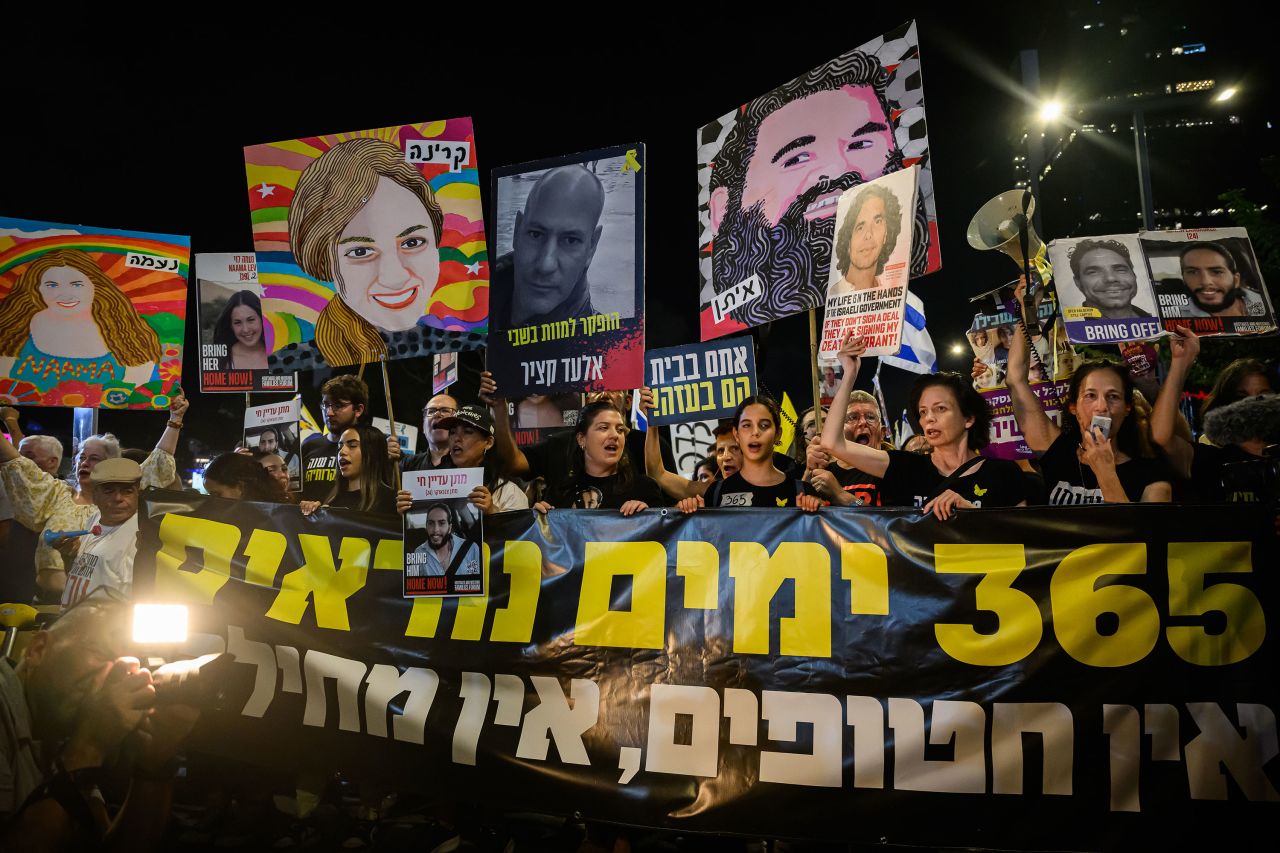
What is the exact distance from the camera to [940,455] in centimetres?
426

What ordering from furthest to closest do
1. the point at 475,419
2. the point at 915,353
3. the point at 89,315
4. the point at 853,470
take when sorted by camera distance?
the point at 915,353 < the point at 89,315 < the point at 853,470 < the point at 475,419

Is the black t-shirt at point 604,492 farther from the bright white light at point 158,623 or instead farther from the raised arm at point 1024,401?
the bright white light at point 158,623

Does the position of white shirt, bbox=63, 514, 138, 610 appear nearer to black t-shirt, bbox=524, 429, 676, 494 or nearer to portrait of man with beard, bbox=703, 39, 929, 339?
black t-shirt, bbox=524, 429, 676, 494

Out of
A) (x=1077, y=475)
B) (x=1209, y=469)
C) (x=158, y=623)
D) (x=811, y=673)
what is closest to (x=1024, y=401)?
(x=1077, y=475)

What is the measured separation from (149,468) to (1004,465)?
5.38 m

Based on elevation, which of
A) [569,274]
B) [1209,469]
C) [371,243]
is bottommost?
[1209,469]

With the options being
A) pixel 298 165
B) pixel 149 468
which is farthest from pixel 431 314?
pixel 149 468

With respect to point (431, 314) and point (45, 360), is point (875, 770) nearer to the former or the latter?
point (431, 314)

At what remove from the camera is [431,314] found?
5.45 meters

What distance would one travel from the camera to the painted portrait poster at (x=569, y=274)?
4.81 meters

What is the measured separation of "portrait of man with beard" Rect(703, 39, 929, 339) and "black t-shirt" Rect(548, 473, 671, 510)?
116 cm

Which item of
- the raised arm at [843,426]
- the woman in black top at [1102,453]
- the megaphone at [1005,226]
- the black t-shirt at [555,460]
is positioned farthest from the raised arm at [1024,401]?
the black t-shirt at [555,460]

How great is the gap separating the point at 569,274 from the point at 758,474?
154 cm

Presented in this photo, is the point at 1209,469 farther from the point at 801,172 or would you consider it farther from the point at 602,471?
the point at 602,471
